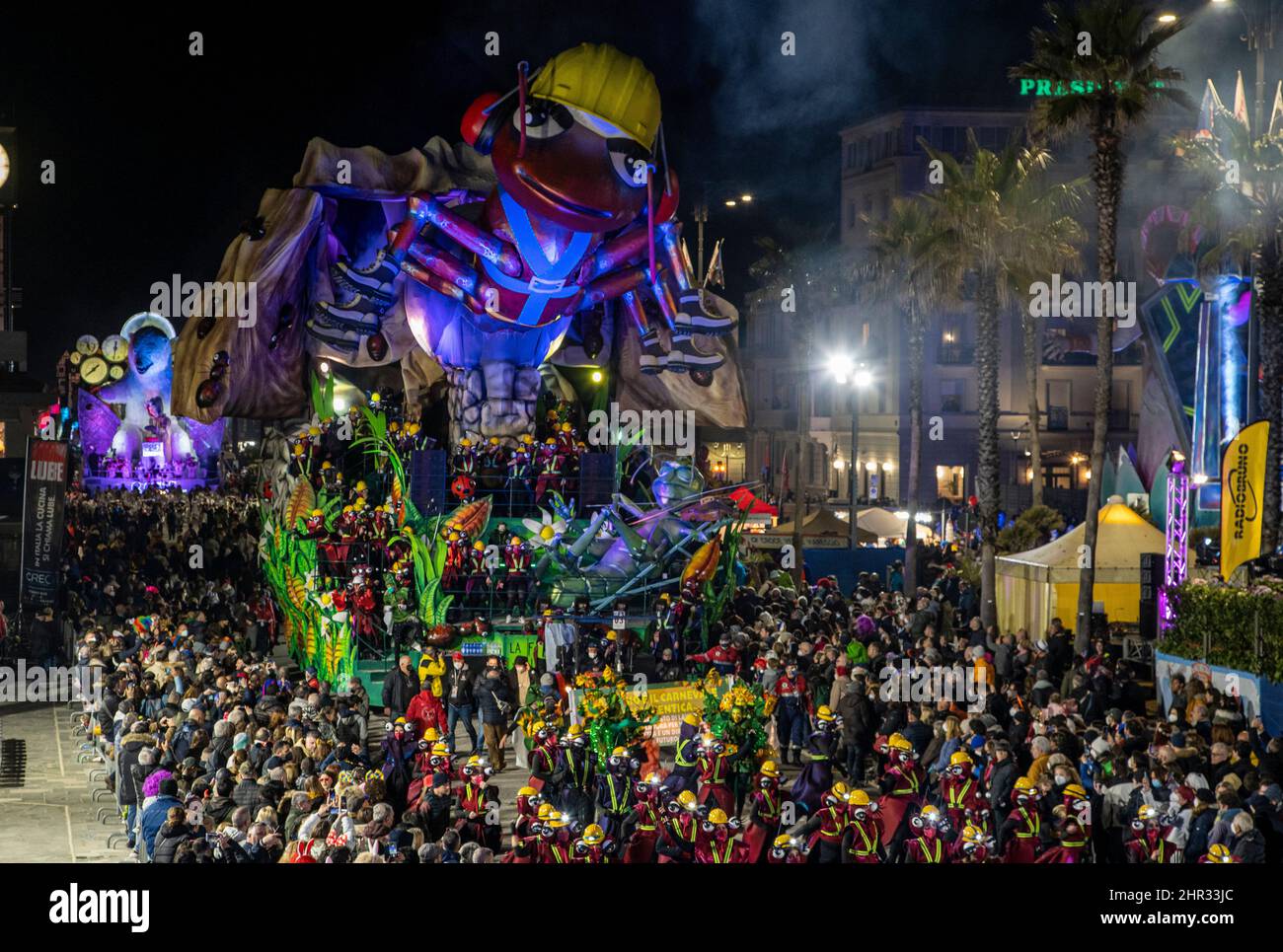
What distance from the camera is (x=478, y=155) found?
30.8 meters

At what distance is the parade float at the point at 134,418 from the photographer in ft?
276

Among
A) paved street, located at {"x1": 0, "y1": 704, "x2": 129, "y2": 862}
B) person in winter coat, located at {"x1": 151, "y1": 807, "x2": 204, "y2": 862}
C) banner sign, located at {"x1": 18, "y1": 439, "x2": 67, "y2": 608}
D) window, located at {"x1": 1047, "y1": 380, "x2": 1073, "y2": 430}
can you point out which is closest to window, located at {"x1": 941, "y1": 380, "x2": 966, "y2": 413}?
window, located at {"x1": 1047, "y1": 380, "x2": 1073, "y2": 430}

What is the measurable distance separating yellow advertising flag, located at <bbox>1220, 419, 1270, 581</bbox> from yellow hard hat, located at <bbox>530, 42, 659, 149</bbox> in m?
10.7

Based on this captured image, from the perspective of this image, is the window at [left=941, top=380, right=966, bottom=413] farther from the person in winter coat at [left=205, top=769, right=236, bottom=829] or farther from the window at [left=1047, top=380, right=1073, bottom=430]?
the person in winter coat at [left=205, top=769, right=236, bottom=829]

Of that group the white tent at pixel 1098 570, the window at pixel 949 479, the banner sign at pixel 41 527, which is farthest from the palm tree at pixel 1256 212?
the window at pixel 949 479

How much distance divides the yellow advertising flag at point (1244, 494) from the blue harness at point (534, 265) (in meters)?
11.3

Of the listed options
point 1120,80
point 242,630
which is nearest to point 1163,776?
point 1120,80

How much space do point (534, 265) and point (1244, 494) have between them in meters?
12.2

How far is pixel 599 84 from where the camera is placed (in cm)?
2675

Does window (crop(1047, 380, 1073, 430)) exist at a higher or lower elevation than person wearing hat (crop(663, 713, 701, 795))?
higher

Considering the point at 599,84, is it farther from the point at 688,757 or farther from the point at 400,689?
the point at 688,757

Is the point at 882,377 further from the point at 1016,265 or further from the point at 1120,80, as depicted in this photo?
the point at 1120,80

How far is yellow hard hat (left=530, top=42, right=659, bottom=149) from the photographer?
26.8 metres
